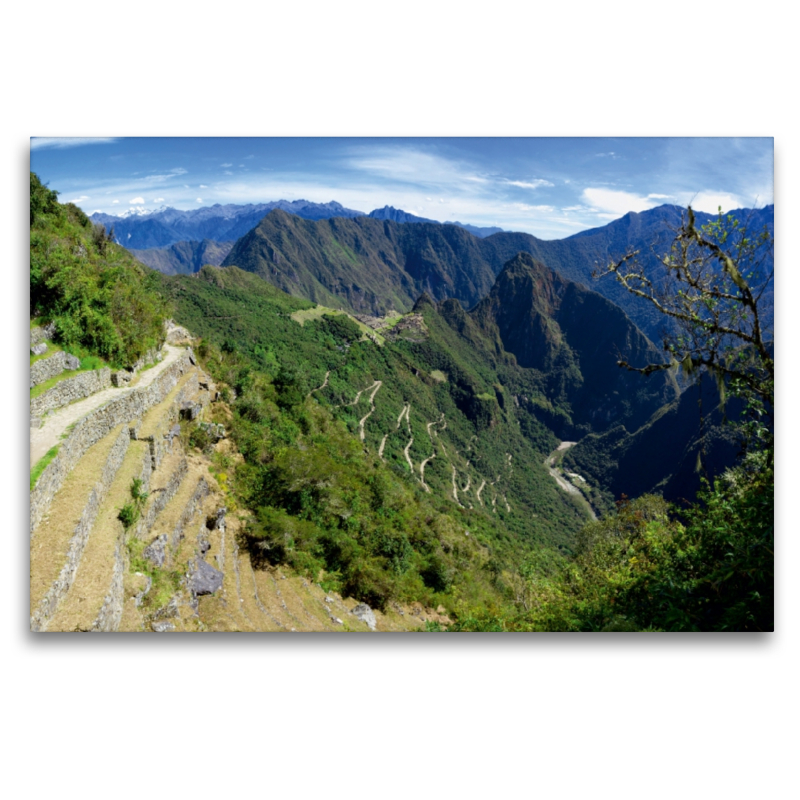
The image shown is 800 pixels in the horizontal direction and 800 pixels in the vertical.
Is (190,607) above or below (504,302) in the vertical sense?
below

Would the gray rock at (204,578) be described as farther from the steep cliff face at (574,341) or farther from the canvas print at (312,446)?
the steep cliff face at (574,341)

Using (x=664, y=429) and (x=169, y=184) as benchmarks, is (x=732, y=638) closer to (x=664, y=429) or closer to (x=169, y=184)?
(x=169, y=184)

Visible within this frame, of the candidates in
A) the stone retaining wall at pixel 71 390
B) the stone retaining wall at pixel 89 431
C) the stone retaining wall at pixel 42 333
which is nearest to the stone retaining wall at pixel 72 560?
the stone retaining wall at pixel 89 431

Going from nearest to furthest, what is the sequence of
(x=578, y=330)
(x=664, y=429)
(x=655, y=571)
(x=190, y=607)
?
(x=190, y=607) < (x=655, y=571) < (x=664, y=429) < (x=578, y=330)

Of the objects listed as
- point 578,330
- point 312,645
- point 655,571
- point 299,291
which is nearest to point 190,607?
point 312,645

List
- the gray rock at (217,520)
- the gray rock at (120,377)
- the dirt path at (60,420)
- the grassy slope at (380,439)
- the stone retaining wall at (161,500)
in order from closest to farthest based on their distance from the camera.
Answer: the dirt path at (60,420) → the stone retaining wall at (161,500) → the gray rock at (217,520) → the gray rock at (120,377) → the grassy slope at (380,439)

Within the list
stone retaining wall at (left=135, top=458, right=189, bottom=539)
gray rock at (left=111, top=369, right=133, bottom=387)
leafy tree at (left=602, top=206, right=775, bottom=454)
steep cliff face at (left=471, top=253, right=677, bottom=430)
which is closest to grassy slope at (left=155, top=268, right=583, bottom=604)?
stone retaining wall at (left=135, top=458, right=189, bottom=539)

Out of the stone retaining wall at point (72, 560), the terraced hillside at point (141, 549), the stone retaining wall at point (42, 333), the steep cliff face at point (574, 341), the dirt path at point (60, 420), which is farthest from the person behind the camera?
the steep cliff face at point (574, 341)
